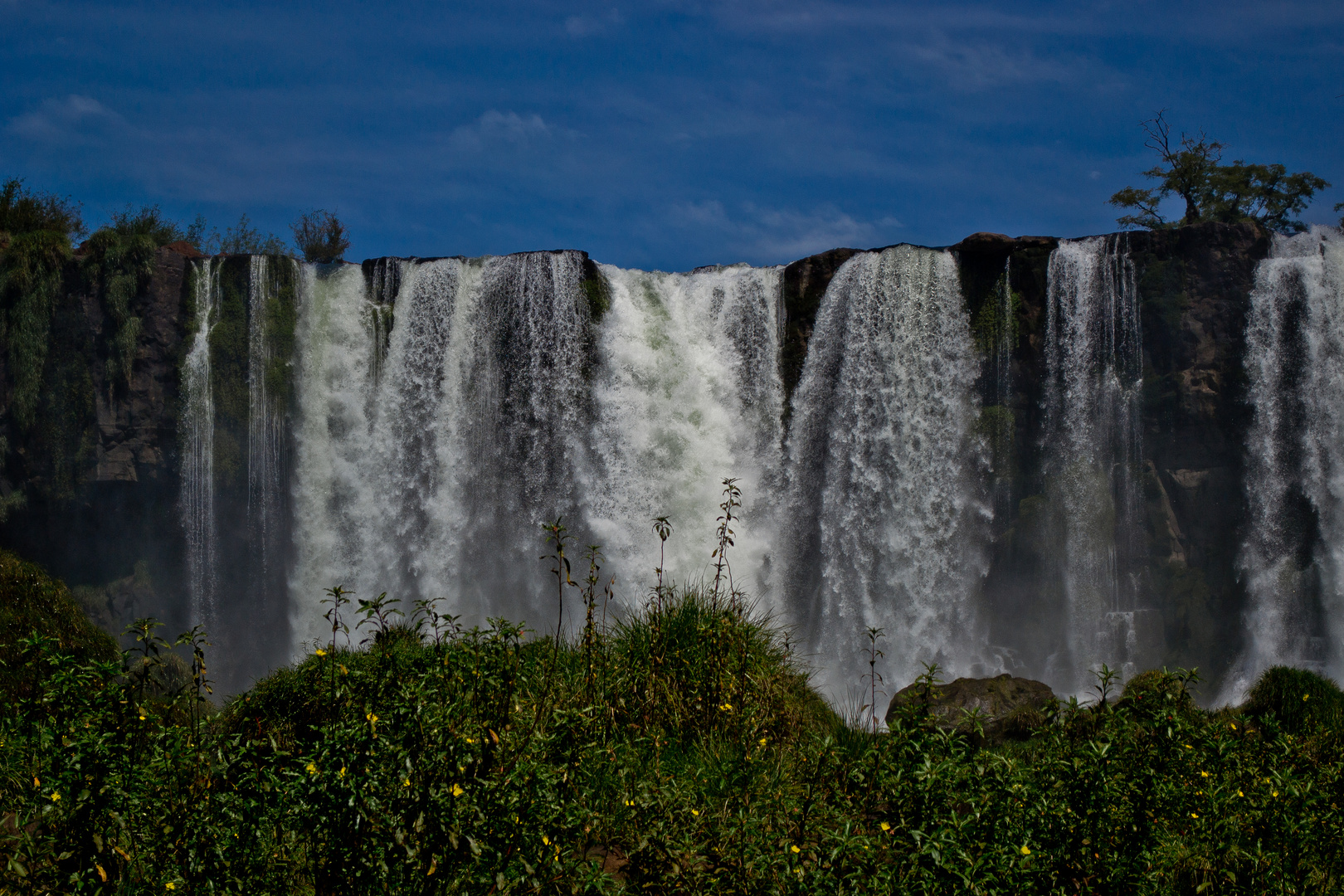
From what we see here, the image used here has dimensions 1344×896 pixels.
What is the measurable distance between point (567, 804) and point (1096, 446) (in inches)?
606

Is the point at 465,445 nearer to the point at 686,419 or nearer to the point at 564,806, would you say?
the point at 686,419

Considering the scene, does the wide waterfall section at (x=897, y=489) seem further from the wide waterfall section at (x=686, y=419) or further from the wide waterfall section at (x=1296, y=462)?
the wide waterfall section at (x=1296, y=462)

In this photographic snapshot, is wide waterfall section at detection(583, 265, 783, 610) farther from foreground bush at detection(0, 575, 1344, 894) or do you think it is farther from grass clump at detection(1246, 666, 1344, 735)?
foreground bush at detection(0, 575, 1344, 894)

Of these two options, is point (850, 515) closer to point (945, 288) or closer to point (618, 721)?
point (945, 288)

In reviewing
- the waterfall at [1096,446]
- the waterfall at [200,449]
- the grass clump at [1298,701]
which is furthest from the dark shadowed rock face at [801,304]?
the waterfall at [200,449]

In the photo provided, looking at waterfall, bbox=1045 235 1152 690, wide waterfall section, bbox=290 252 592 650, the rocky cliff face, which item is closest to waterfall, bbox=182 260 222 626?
the rocky cliff face

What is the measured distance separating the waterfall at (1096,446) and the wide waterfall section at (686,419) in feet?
16.6

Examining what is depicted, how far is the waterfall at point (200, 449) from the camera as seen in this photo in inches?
771

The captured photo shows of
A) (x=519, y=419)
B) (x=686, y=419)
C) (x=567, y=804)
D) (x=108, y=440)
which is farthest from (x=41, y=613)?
(x=567, y=804)

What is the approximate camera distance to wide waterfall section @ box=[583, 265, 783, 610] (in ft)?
55.0

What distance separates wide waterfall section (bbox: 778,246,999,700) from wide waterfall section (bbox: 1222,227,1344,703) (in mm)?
4293

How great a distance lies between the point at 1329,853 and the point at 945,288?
13.7 metres

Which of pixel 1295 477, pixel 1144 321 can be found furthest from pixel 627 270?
pixel 1295 477

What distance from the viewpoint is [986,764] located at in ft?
13.0
